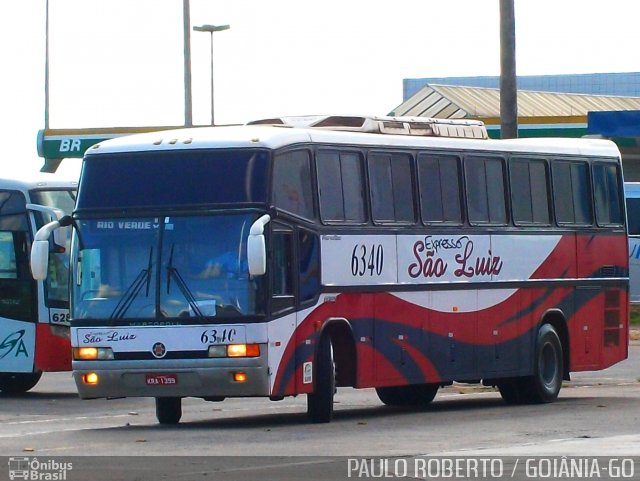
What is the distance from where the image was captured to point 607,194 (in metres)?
23.3

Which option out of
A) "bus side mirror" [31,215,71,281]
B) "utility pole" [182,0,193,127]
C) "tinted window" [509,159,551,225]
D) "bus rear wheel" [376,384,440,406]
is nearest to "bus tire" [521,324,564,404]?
"bus rear wheel" [376,384,440,406]

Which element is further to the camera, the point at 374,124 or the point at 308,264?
the point at 374,124

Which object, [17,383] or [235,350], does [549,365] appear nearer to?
[235,350]

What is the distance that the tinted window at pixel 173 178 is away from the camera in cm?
1720

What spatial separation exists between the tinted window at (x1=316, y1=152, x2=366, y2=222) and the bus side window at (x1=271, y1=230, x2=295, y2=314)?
809 millimetres

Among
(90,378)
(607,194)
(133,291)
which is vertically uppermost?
(607,194)

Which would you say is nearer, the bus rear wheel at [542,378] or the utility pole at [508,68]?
the bus rear wheel at [542,378]

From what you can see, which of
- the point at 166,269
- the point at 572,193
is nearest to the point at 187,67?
the point at 572,193

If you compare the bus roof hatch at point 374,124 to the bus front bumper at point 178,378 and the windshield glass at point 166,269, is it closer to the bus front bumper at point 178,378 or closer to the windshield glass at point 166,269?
the windshield glass at point 166,269

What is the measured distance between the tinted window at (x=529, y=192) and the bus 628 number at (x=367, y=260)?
2.98m

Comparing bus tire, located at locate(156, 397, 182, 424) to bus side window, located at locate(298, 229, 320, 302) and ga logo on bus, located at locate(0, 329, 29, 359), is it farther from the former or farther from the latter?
ga logo on bus, located at locate(0, 329, 29, 359)

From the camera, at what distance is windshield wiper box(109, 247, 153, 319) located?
676 inches

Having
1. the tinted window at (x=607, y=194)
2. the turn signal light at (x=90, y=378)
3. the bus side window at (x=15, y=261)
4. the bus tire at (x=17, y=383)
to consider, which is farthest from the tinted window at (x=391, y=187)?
the bus tire at (x=17, y=383)

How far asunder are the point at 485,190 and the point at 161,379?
572 centimetres
